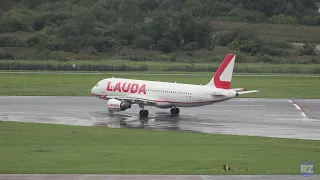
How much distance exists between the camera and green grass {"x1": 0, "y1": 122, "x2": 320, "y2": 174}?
42625mm

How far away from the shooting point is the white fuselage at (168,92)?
69.1 meters

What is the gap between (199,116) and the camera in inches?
2840

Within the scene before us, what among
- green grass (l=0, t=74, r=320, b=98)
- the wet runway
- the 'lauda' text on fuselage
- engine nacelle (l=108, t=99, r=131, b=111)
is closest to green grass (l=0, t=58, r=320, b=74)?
green grass (l=0, t=74, r=320, b=98)

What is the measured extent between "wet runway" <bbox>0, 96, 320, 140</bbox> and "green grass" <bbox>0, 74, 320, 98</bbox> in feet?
24.0

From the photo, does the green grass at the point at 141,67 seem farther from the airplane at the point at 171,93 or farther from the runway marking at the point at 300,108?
the airplane at the point at 171,93

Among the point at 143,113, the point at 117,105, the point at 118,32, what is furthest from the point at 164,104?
the point at 118,32

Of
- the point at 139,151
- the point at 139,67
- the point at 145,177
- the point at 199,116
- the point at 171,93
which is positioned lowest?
the point at 139,67

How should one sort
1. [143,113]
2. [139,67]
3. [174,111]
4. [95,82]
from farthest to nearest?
[139,67] → [95,82] → [174,111] → [143,113]

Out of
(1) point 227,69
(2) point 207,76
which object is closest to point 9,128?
(1) point 227,69

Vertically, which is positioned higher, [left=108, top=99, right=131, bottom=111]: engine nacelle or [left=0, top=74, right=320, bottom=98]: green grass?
[left=108, top=99, right=131, bottom=111]: engine nacelle

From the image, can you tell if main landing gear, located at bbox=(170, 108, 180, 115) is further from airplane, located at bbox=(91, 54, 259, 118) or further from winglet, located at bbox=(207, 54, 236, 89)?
winglet, located at bbox=(207, 54, 236, 89)

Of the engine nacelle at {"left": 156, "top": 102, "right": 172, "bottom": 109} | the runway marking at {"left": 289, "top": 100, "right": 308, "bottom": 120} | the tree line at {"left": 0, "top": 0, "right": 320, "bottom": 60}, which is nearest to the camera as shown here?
the engine nacelle at {"left": 156, "top": 102, "right": 172, "bottom": 109}

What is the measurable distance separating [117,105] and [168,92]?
509cm

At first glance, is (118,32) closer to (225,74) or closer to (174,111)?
(174,111)
